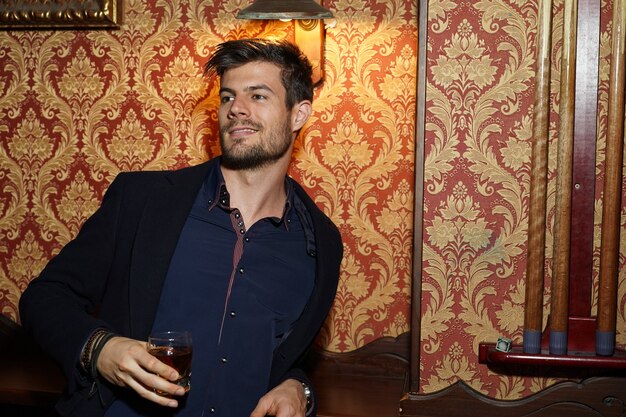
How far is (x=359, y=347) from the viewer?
9.47ft

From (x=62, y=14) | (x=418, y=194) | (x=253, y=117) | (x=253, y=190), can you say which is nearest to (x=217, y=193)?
(x=253, y=190)

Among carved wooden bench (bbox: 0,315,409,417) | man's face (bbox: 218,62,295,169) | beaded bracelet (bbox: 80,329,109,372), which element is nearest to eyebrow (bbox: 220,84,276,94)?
man's face (bbox: 218,62,295,169)

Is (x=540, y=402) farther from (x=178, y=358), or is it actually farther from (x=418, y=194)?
(x=178, y=358)

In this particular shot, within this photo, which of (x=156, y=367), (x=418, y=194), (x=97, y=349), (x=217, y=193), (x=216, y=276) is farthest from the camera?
(x=418, y=194)

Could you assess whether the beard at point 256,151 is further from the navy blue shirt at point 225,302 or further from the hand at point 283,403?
the hand at point 283,403

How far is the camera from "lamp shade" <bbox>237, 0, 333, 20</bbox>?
242 cm

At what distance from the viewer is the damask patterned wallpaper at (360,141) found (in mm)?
2240

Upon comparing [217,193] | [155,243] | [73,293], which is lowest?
[73,293]

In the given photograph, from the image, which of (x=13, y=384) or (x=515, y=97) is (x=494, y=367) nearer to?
(x=515, y=97)

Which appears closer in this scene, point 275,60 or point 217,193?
point 217,193

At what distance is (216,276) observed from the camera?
204 cm

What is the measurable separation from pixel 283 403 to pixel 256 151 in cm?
75

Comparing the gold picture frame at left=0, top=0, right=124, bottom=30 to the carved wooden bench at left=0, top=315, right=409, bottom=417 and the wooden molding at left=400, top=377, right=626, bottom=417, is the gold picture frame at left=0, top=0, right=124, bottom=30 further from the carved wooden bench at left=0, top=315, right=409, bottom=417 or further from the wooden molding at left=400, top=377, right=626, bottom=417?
the wooden molding at left=400, top=377, right=626, bottom=417

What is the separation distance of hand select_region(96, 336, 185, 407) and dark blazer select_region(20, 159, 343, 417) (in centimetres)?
12
